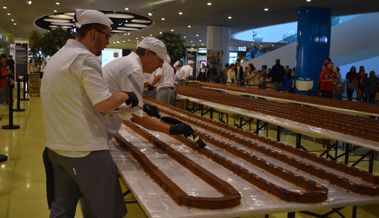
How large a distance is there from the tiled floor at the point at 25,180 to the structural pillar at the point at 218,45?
533 inches

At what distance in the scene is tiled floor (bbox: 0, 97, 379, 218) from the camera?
4.28 metres

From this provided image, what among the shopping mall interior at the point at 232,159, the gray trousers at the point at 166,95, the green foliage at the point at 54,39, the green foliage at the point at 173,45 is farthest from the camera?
the green foliage at the point at 54,39

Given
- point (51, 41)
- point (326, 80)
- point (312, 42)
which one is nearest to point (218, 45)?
point (312, 42)

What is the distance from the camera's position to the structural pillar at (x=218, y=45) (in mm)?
22203

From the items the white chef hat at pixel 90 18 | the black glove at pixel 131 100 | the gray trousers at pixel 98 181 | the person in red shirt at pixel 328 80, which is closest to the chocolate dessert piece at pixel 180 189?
the gray trousers at pixel 98 181

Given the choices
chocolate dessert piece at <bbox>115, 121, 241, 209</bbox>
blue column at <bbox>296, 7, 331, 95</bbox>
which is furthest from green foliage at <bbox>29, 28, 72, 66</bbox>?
chocolate dessert piece at <bbox>115, 121, 241, 209</bbox>

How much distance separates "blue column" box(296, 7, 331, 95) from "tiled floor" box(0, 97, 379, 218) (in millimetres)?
7414

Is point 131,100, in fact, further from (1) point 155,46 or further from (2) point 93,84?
(1) point 155,46

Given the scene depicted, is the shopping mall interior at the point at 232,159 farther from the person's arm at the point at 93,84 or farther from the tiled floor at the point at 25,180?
the person's arm at the point at 93,84

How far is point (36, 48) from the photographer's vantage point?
19.2m

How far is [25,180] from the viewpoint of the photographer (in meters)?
5.29

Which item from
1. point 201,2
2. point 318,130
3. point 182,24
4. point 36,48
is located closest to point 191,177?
point 318,130

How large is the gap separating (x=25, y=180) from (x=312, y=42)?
12.8 meters

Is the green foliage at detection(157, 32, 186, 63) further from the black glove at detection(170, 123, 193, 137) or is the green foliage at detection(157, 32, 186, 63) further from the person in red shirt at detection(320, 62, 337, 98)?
the black glove at detection(170, 123, 193, 137)
